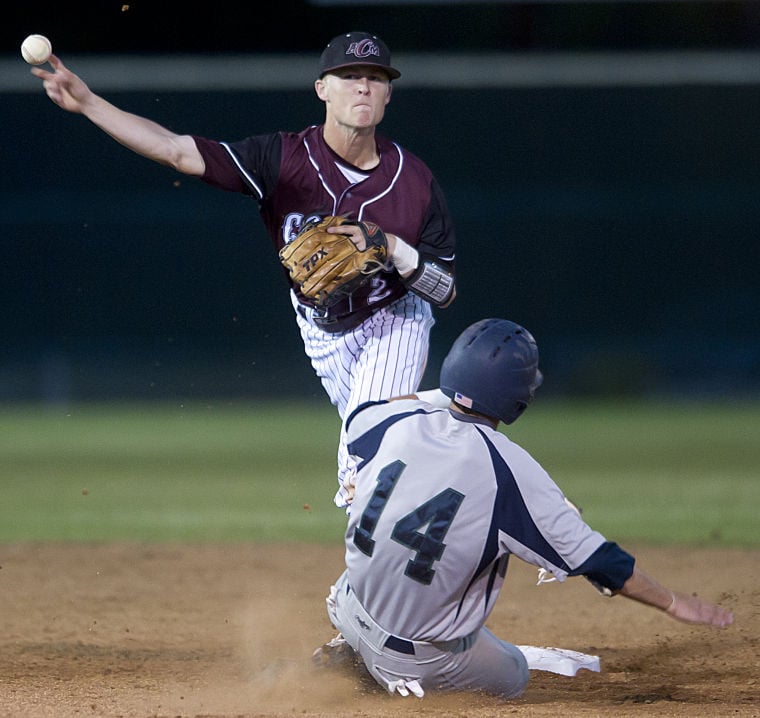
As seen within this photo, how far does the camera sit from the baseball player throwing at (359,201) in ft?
12.4

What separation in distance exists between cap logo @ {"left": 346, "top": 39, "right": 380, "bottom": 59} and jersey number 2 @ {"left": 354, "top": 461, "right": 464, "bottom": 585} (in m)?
1.53

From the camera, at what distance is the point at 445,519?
2912 mm

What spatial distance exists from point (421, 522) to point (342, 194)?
4.60 ft

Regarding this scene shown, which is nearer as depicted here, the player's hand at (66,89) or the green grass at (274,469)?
the player's hand at (66,89)

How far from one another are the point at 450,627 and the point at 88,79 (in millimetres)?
10665

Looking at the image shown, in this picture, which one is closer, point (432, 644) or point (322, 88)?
point (432, 644)

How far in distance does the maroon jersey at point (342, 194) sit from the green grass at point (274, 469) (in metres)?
3.04

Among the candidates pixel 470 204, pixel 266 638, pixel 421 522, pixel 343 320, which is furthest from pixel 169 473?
pixel 421 522

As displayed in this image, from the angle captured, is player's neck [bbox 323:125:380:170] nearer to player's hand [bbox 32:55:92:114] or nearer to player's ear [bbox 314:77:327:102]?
player's ear [bbox 314:77:327:102]

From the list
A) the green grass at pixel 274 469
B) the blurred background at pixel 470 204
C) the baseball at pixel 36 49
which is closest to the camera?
the baseball at pixel 36 49

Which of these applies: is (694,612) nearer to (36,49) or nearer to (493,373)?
(493,373)

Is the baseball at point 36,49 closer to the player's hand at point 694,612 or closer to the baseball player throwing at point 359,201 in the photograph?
the baseball player throwing at point 359,201

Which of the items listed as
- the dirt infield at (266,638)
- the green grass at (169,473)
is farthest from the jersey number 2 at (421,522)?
the green grass at (169,473)

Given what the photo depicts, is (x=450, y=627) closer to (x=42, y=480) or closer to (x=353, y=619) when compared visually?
(x=353, y=619)
